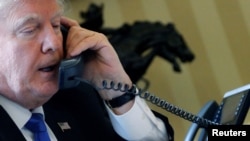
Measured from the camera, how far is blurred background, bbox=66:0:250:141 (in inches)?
119

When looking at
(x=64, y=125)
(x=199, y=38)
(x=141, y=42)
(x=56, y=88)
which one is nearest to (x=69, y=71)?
(x=56, y=88)

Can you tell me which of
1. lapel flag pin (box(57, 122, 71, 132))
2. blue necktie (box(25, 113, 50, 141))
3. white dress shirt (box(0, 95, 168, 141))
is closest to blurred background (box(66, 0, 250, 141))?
white dress shirt (box(0, 95, 168, 141))

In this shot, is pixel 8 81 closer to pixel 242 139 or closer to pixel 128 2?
pixel 242 139

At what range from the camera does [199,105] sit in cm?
297

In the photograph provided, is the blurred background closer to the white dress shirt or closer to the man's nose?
the white dress shirt

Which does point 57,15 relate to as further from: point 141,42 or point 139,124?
point 141,42

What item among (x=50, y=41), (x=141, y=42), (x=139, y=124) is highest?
(x=50, y=41)

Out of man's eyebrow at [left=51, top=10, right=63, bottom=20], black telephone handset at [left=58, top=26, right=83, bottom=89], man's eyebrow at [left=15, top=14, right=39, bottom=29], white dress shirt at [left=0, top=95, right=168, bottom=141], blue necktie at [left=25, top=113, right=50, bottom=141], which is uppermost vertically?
man's eyebrow at [left=15, top=14, right=39, bottom=29]

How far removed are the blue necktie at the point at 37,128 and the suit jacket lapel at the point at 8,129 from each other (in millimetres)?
41

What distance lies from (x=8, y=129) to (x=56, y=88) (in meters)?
0.13

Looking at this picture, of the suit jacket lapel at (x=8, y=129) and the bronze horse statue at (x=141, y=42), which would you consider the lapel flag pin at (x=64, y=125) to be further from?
the bronze horse statue at (x=141, y=42)

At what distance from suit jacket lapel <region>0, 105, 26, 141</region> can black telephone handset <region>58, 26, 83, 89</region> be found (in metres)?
0.13

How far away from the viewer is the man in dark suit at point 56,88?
3.34ft

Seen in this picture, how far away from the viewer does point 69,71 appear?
3.57ft
